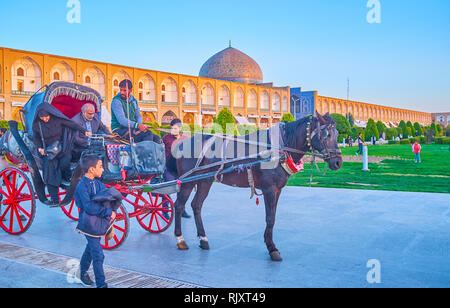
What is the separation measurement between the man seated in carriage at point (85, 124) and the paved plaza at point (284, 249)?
3.76 ft

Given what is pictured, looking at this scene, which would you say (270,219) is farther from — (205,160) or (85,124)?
(85,124)

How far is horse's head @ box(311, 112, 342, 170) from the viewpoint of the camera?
4430mm

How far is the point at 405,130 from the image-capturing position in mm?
58844

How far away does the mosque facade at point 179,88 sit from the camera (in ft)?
108

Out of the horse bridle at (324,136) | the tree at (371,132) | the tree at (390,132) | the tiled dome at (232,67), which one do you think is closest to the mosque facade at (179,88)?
the tiled dome at (232,67)

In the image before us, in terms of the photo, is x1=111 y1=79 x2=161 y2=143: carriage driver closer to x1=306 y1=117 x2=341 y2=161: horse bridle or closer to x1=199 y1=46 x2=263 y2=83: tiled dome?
x1=306 y1=117 x2=341 y2=161: horse bridle

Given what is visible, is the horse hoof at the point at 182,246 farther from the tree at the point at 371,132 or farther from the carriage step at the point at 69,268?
the tree at the point at 371,132

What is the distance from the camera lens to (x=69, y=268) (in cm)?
415

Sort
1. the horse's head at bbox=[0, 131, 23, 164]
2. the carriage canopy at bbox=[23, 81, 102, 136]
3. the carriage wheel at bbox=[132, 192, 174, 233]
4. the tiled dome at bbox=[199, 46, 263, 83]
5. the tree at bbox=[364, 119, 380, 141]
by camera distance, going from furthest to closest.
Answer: the tiled dome at bbox=[199, 46, 263, 83] < the tree at bbox=[364, 119, 380, 141] < the horse's head at bbox=[0, 131, 23, 164] < the carriage wheel at bbox=[132, 192, 174, 233] < the carriage canopy at bbox=[23, 81, 102, 136]

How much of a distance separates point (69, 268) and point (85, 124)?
195cm

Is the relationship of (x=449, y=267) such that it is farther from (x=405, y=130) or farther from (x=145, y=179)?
(x=405, y=130)

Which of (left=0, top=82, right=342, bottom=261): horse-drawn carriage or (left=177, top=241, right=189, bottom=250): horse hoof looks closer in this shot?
(left=0, top=82, right=342, bottom=261): horse-drawn carriage

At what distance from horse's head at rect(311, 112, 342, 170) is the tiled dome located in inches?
2159

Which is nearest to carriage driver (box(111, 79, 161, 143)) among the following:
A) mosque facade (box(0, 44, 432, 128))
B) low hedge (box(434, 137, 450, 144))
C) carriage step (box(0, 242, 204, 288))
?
carriage step (box(0, 242, 204, 288))
